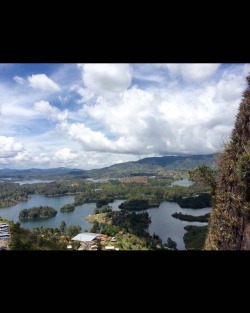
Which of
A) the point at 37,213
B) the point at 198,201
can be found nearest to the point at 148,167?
the point at 37,213

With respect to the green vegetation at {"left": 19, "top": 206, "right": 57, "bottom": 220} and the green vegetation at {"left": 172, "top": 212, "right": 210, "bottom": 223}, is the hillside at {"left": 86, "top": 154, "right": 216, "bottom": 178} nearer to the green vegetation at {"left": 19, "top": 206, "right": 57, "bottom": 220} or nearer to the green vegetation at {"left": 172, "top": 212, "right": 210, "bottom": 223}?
the green vegetation at {"left": 19, "top": 206, "right": 57, "bottom": 220}

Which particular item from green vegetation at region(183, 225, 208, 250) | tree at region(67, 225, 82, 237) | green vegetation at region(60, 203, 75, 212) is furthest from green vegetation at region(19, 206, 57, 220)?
green vegetation at region(183, 225, 208, 250)

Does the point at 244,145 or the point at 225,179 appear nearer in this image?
the point at 244,145
